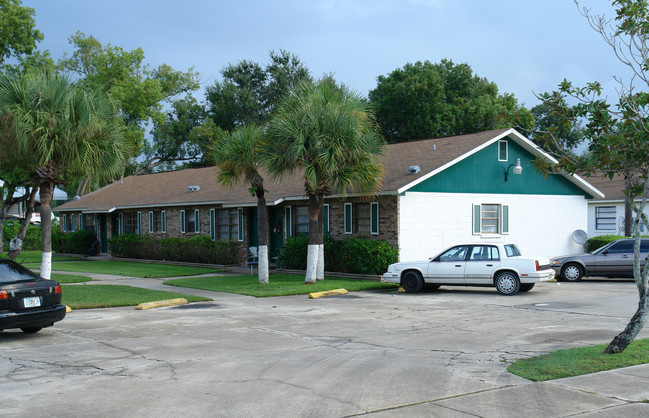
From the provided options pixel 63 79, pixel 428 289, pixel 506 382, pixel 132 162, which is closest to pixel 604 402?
pixel 506 382

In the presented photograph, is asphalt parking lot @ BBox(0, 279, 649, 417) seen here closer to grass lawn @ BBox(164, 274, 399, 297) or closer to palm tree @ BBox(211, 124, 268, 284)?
grass lawn @ BBox(164, 274, 399, 297)

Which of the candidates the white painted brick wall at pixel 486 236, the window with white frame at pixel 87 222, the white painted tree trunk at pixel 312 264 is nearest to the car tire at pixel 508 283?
the white painted brick wall at pixel 486 236

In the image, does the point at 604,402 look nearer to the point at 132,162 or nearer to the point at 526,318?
the point at 526,318

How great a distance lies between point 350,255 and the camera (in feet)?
76.6

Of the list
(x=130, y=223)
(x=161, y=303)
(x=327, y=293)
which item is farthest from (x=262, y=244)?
(x=130, y=223)

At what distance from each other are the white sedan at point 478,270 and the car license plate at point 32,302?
35.6 feet

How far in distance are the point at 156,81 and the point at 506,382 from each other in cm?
4471

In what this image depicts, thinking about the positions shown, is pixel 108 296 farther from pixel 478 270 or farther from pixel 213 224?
pixel 213 224

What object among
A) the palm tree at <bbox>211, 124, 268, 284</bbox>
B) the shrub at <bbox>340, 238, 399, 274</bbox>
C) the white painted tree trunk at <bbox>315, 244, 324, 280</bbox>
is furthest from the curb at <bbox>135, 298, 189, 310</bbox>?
the shrub at <bbox>340, 238, 399, 274</bbox>

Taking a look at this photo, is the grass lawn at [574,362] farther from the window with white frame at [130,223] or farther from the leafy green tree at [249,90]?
the leafy green tree at [249,90]

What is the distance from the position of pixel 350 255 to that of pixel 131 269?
35.8 feet

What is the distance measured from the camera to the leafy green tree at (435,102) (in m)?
50.1

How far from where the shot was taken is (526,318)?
14.0 m

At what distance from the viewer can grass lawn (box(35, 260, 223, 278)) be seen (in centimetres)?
2639
